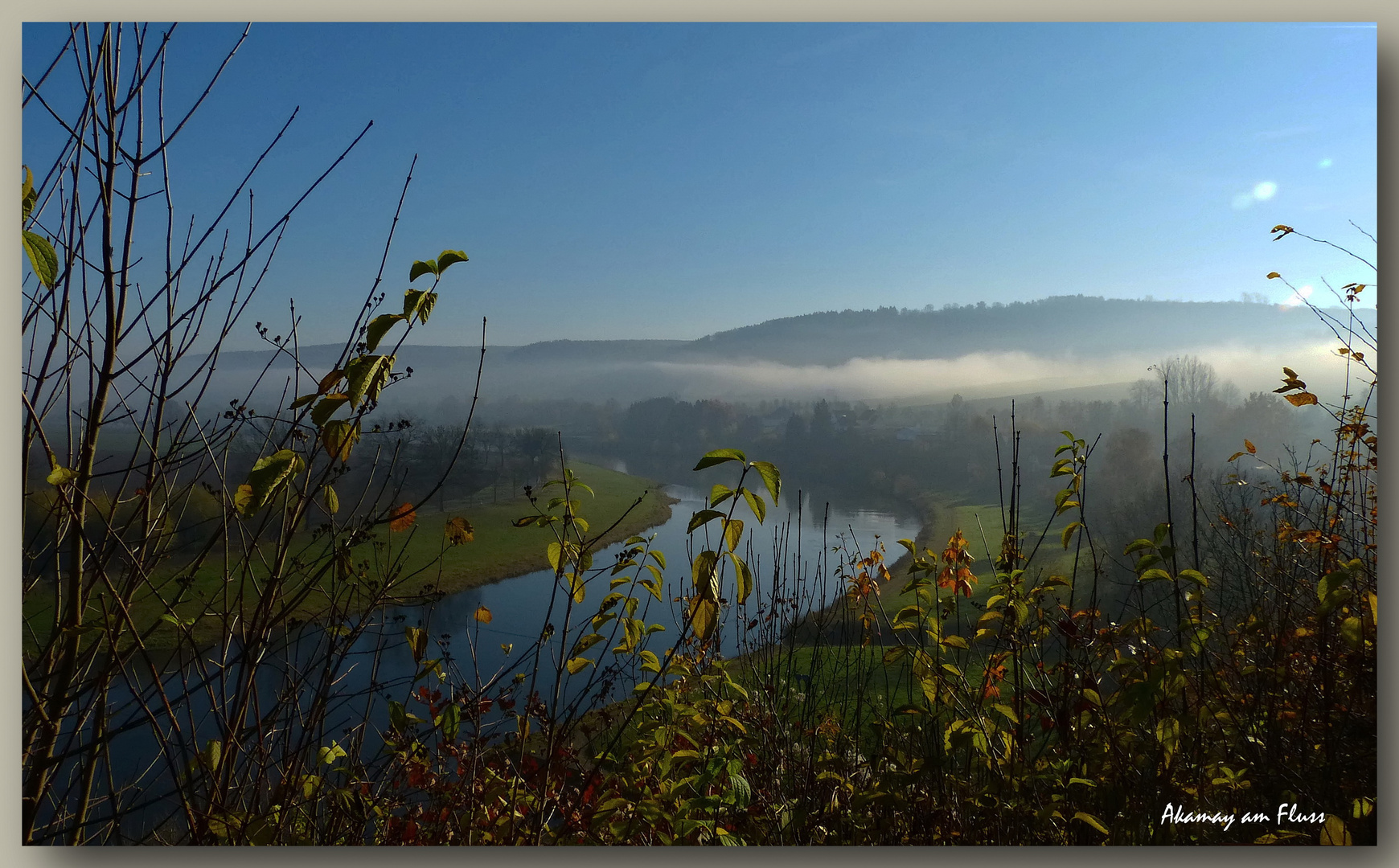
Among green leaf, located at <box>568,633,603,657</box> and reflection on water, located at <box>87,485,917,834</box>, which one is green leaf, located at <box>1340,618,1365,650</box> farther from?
green leaf, located at <box>568,633,603,657</box>

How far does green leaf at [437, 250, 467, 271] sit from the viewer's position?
1276 mm

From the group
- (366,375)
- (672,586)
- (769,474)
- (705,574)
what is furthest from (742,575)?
(672,586)

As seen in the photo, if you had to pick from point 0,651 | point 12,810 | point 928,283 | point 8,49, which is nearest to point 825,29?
point 928,283

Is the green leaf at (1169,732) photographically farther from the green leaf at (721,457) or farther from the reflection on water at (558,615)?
the green leaf at (721,457)

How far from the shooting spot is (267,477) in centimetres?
113

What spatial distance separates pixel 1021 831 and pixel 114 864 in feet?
7.15

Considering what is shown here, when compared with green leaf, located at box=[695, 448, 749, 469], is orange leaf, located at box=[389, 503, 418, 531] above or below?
below

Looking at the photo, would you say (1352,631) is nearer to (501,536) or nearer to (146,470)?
(501,536)

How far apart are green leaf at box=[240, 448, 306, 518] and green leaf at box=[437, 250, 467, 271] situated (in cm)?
39

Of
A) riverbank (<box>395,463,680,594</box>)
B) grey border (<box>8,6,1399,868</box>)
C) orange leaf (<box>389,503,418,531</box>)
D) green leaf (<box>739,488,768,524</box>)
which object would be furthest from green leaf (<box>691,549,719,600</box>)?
grey border (<box>8,6,1399,868</box>)

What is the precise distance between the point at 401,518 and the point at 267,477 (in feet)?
1.09

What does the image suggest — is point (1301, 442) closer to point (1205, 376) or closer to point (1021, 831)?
point (1205, 376)

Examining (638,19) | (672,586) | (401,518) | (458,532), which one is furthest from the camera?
(672,586)

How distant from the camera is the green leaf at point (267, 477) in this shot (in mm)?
1121
